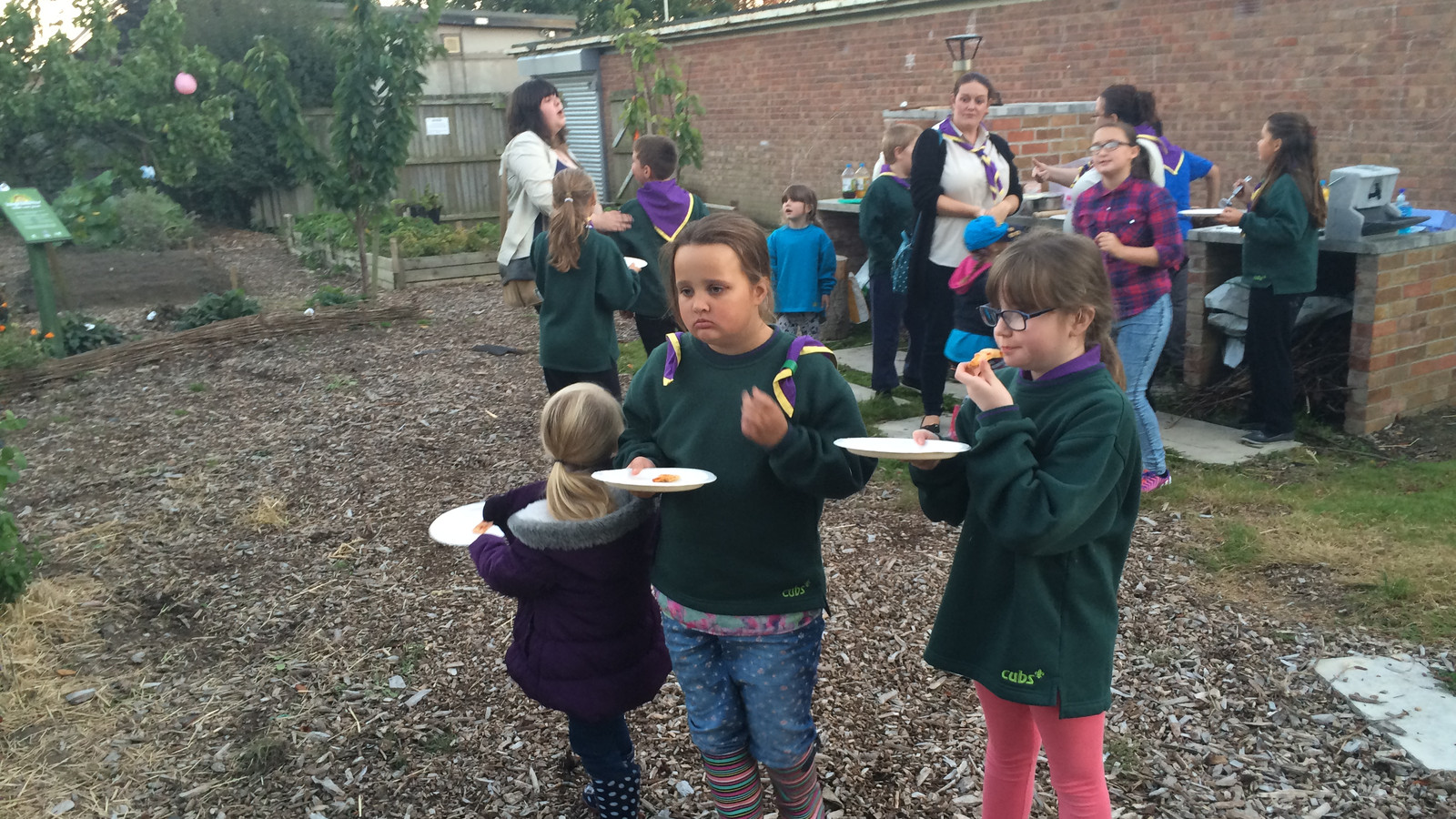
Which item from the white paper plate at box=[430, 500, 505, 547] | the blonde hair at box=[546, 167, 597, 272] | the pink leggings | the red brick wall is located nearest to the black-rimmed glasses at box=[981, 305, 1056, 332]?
the pink leggings

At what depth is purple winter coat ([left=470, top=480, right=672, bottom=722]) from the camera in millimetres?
2584

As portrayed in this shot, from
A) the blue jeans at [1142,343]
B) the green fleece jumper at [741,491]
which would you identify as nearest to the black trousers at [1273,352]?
the blue jeans at [1142,343]

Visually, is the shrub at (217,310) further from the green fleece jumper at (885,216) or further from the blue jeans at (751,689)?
the blue jeans at (751,689)

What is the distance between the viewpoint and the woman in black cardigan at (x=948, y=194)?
18.9 ft

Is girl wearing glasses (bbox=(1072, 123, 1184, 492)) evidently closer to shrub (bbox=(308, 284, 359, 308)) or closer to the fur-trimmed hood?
the fur-trimmed hood

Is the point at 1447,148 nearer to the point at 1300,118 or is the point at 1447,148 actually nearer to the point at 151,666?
the point at 1300,118

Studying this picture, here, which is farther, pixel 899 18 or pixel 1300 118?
pixel 899 18

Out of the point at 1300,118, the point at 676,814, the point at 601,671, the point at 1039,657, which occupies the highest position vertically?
the point at 1300,118

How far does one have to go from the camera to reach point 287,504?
5891mm

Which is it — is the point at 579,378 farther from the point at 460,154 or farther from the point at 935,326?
the point at 460,154

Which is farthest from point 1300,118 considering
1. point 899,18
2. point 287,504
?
point 899,18

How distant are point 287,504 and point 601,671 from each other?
3873 millimetres

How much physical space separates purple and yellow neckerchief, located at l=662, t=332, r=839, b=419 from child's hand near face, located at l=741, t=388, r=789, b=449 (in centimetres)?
20

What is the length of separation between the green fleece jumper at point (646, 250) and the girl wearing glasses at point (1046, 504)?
3609 millimetres
